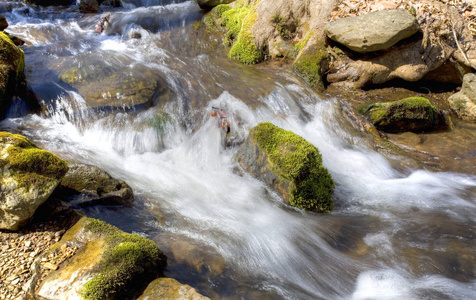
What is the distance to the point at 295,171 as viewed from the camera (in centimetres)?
502

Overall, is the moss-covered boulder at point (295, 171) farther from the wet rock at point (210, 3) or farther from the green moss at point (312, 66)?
the wet rock at point (210, 3)

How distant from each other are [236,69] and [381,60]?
4.11m

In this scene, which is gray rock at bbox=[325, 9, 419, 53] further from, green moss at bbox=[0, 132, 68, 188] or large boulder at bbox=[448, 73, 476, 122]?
green moss at bbox=[0, 132, 68, 188]

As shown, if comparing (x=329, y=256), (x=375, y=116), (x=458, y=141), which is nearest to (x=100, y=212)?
(x=329, y=256)

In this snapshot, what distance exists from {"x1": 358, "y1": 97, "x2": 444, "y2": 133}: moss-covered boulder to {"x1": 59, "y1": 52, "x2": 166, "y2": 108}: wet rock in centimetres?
518

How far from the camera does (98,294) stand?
2.90 metres

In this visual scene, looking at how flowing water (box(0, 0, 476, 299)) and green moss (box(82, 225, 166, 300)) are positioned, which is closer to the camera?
green moss (box(82, 225, 166, 300))

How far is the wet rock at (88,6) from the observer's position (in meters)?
13.9

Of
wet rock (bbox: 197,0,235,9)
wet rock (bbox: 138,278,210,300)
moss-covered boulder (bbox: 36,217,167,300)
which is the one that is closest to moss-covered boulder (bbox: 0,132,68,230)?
moss-covered boulder (bbox: 36,217,167,300)

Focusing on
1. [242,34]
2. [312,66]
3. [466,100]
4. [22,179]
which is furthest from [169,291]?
[242,34]

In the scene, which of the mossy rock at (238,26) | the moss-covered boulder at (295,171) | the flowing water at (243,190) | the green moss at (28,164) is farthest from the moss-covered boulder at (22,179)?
the mossy rock at (238,26)

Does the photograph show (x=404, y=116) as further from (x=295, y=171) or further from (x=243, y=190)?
(x=243, y=190)

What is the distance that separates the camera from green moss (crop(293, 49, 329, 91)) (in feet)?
30.4

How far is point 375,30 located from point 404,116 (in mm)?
2642
